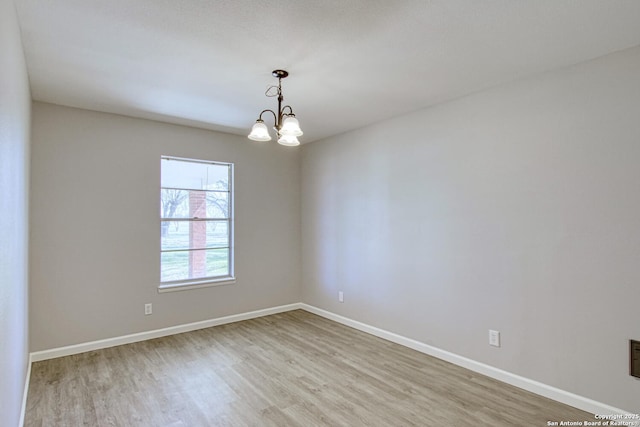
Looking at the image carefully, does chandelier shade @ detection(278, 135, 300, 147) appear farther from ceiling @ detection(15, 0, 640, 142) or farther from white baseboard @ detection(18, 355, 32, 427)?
white baseboard @ detection(18, 355, 32, 427)

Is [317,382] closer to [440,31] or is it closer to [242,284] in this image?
[242,284]

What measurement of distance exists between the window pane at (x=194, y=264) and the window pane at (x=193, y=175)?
0.85 m

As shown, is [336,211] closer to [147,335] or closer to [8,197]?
[147,335]

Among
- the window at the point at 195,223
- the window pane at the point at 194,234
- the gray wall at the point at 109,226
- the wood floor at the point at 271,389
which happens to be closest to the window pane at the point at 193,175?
the window at the point at 195,223

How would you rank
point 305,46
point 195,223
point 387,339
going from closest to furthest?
point 305,46, point 387,339, point 195,223

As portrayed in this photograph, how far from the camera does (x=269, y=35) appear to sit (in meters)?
2.18

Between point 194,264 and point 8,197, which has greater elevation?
point 8,197

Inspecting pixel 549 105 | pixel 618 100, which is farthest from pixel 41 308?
pixel 618 100

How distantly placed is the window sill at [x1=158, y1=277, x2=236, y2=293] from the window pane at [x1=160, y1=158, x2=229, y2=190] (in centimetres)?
121

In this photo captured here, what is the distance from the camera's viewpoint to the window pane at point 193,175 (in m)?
4.25

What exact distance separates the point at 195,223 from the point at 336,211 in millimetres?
1861

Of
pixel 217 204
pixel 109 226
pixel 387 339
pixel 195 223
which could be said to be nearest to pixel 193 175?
pixel 217 204

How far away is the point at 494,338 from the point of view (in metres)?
3.00

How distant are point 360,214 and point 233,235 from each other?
5.74 ft
